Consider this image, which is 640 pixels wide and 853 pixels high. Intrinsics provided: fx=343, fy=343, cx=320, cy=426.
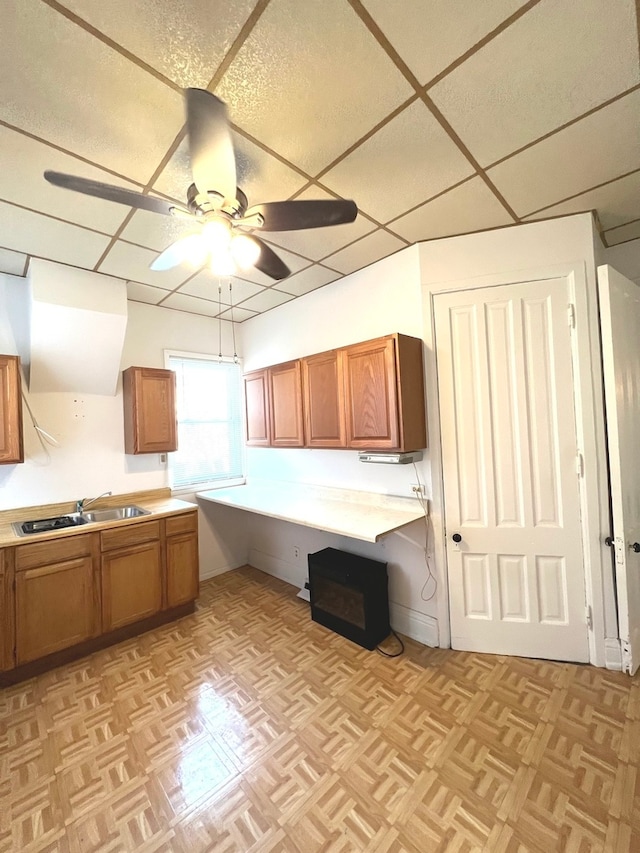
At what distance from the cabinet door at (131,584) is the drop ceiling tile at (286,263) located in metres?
2.41

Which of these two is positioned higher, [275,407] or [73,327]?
[73,327]

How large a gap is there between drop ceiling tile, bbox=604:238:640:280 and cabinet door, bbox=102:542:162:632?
14.1 feet

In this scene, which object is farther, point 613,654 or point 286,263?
point 286,263

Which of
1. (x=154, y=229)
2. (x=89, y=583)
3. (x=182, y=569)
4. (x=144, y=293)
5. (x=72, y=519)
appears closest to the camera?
(x=154, y=229)

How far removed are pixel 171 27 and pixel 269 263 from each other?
0.93m

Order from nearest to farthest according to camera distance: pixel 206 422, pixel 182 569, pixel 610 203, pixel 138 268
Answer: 1. pixel 610 203
2. pixel 138 268
3. pixel 182 569
4. pixel 206 422

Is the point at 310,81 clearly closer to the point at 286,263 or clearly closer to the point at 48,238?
the point at 286,263

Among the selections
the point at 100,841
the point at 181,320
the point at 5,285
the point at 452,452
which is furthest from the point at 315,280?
the point at 100,841

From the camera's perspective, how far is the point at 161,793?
154 centimetres

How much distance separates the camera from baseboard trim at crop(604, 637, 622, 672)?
2129 millimetres

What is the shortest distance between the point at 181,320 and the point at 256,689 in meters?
3.44

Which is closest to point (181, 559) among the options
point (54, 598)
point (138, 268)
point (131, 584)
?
point (131, 584)

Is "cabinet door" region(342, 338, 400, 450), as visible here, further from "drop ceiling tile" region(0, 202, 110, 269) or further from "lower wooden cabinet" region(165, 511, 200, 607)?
"drop ceiling tile" region(0, 202, 110, 269)

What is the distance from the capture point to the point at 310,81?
50.3 inches
